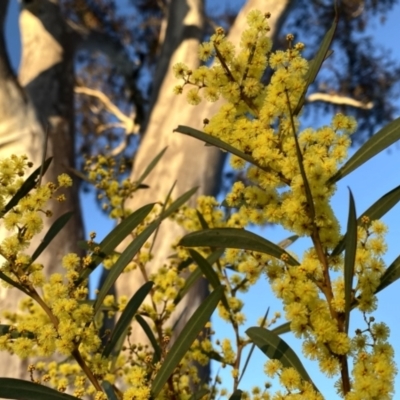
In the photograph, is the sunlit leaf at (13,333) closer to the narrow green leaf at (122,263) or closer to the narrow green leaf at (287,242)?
the narrow green leaf at (122,263)

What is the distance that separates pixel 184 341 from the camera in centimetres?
43

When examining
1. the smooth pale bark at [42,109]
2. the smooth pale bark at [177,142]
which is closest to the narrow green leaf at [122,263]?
the smooth pale bark at [42,109]

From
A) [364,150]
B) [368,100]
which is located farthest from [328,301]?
[368,100]

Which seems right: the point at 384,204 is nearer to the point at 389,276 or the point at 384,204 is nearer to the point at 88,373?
the point at 389,276

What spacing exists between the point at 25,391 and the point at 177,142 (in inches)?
81.1

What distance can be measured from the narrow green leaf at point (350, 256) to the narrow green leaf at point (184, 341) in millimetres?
110

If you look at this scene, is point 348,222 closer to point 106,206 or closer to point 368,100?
point 106,206

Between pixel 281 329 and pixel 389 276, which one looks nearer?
pixel 389 276

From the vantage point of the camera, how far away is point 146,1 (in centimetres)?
455

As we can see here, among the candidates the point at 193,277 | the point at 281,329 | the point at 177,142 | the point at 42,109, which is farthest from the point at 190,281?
the point at 42,109

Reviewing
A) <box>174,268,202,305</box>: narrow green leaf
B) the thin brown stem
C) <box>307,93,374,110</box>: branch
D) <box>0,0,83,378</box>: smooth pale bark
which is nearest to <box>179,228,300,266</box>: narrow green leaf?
the thin brown stem

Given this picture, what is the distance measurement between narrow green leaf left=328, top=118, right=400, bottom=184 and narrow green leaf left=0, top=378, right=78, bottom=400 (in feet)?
0.91

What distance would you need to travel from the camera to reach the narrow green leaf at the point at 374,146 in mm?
449

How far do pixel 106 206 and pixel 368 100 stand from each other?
148 inches
